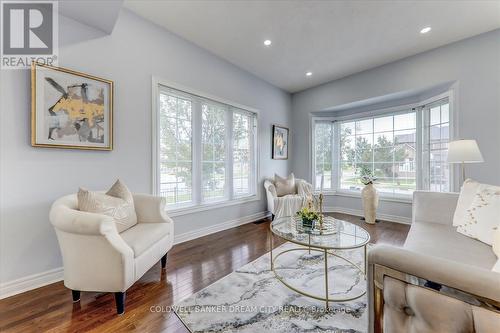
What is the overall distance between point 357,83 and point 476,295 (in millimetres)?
4373

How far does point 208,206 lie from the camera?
11.2ft

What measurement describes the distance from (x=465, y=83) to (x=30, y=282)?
226 inches

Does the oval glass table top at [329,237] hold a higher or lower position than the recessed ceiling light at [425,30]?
lower

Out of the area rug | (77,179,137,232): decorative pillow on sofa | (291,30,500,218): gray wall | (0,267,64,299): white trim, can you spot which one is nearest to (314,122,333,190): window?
(291,30,500,218): gray wall

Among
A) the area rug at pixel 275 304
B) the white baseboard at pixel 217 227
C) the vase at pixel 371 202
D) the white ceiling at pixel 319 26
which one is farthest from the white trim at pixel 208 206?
the white ceiling at pixel 319 26

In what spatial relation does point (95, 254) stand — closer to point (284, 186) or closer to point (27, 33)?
point (27, 33)

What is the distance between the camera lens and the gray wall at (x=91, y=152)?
6.07 feet

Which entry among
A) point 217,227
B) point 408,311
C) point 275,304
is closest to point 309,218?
point 275,304

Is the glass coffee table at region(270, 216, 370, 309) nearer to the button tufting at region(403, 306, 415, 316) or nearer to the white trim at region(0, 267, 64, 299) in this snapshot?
the button tufting at region(403, 306, 415, 316)

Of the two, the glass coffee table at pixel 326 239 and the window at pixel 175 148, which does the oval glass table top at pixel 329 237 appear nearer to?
the glass coffee table at pixel 326 239

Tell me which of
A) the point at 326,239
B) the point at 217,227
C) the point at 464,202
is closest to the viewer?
the point at 326,239

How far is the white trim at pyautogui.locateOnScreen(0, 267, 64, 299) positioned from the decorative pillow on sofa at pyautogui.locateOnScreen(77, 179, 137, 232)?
0.81m

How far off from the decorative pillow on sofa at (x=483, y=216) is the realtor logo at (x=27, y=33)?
158 inches

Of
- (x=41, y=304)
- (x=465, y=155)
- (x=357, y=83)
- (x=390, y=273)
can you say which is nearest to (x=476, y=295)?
(x=390, y=273)
